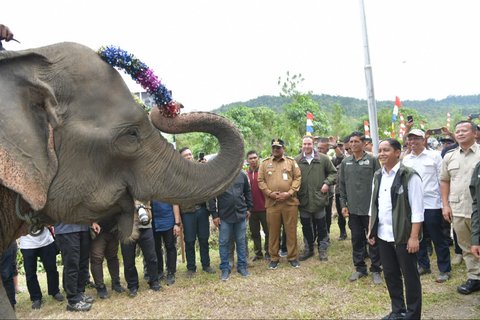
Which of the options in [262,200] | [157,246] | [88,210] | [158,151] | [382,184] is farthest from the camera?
[262,200]

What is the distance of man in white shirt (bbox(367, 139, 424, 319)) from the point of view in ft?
14.4

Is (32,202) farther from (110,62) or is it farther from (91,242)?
(91,242)

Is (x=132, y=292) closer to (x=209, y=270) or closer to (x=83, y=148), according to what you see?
(x=209, y=270)

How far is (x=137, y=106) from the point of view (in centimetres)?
221

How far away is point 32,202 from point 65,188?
25cm

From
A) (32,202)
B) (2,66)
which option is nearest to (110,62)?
(2,66)

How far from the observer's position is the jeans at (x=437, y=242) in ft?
20.8

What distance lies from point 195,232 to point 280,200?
1602 mm

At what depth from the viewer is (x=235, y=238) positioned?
7633mm

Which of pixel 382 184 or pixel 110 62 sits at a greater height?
pixel 110 62

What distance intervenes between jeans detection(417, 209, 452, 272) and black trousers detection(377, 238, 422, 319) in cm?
193

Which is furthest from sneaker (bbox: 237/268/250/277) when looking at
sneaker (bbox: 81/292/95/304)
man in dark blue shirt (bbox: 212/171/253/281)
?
sneaker (bbox: 81/292/95/304)

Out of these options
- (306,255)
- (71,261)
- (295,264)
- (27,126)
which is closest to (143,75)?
(27,126)

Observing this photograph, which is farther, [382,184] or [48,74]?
[382,184]
